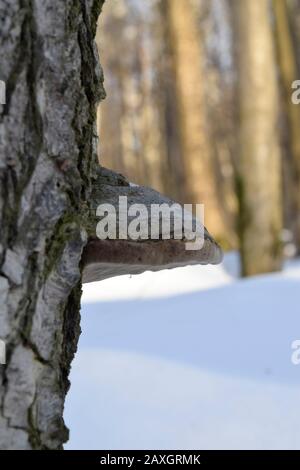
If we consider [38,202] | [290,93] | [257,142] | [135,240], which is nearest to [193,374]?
[135,240]

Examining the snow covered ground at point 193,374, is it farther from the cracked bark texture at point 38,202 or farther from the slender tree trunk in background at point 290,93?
the slender tree trunk in background at point 290,93

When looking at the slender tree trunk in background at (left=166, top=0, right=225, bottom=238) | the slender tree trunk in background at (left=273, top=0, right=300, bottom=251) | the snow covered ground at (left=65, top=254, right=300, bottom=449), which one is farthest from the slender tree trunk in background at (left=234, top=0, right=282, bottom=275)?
the slender tree trunk in background at (left=273, top=0, right=300, bottom=251)

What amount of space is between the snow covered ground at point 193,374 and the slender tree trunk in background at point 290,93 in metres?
6.51

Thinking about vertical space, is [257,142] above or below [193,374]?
above

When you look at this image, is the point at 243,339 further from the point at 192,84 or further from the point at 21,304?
the point at 192,84

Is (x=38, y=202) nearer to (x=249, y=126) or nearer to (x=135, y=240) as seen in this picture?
(x=135, y=240)

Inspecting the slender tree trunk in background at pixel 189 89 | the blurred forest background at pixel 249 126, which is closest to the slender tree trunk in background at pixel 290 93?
the blurred forest background at pixel 249 126

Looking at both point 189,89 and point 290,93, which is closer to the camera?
point 189,89

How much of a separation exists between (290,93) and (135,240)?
995cm

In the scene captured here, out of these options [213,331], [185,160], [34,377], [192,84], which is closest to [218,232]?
[185,160]

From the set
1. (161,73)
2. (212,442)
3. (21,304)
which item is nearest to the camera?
(21,304)

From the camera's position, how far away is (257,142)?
7.12m

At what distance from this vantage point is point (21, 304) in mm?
1150

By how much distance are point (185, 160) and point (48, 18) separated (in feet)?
28.4
